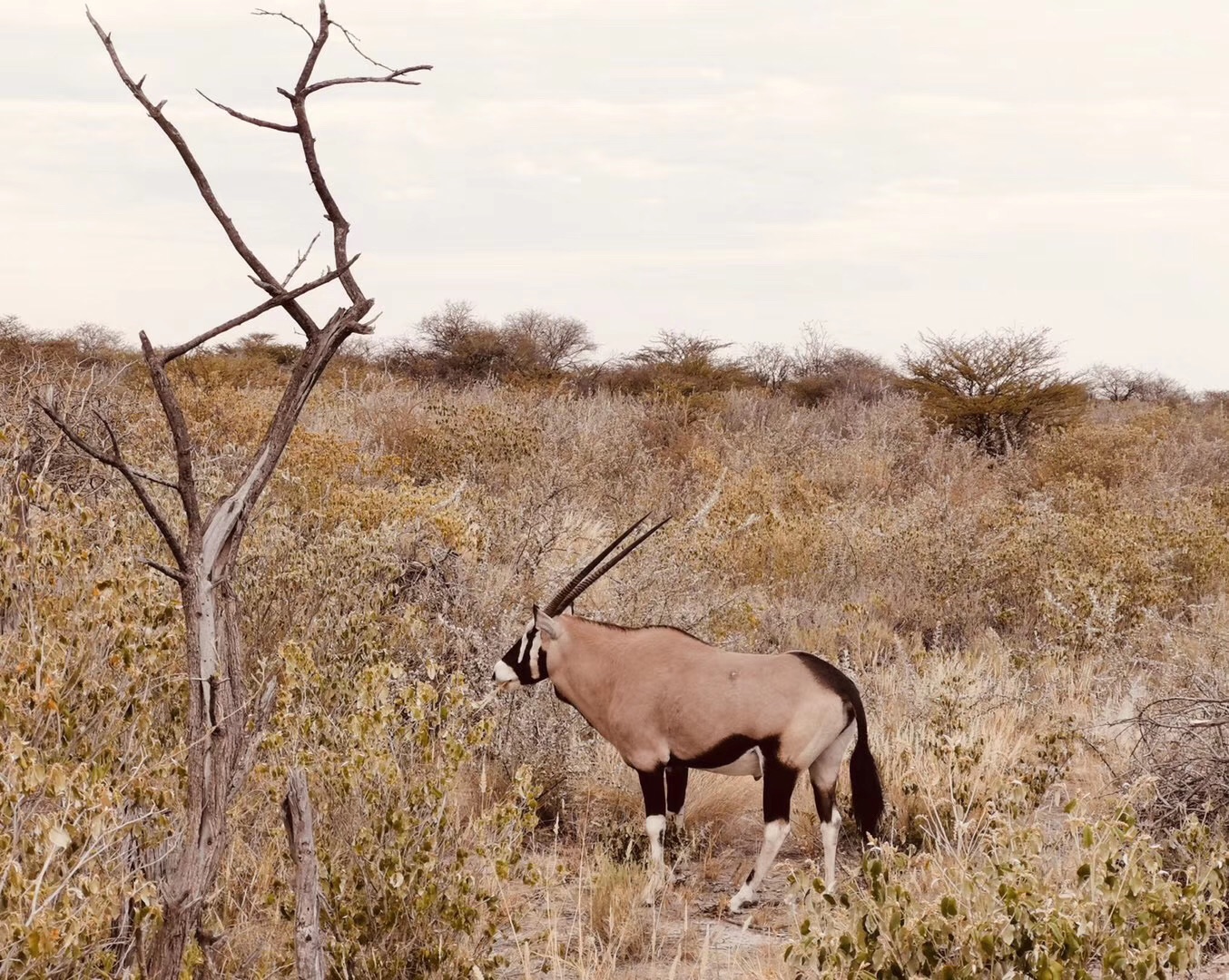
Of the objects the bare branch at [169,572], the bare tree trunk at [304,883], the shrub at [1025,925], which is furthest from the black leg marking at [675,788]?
the bare branch at [169,572]

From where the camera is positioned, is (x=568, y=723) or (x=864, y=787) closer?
(x=864, y=787)

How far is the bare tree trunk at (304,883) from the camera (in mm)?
3365

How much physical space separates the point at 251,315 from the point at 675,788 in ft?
9.66

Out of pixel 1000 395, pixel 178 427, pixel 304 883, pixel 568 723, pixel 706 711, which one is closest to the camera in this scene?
pixel 178 427

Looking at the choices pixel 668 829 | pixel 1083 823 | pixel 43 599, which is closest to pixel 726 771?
pixel 668 829

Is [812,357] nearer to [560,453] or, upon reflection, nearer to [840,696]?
[560,453]

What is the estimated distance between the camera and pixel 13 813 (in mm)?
2855

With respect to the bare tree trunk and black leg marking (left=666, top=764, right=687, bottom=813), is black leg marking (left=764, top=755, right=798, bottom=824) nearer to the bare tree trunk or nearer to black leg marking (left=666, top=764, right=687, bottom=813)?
black leg marking (left=666, top=764, right=687, bottom=813)

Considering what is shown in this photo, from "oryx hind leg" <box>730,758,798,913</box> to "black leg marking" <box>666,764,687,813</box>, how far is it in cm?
37

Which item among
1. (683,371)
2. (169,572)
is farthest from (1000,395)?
(169,572)

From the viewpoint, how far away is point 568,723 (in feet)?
20.1

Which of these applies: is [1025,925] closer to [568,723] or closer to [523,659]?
[523,659]

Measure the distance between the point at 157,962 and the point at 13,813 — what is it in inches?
20.6

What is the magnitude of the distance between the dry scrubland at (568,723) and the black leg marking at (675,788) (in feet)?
1.18
